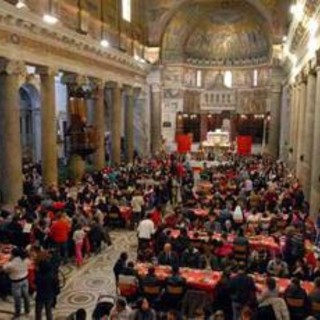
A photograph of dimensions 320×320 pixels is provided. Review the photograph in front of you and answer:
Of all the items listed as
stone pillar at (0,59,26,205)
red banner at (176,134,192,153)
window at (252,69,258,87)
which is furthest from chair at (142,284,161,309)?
window at (252,69,258,87)

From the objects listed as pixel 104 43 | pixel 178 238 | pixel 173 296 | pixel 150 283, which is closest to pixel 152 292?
pixel 150 283

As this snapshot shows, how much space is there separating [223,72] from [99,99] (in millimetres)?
17180

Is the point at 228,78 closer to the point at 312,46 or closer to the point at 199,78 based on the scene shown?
the point at 199,78

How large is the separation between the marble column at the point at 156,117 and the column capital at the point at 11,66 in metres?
17.1

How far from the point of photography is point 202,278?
8.84 m

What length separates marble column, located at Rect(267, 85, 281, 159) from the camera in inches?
1169

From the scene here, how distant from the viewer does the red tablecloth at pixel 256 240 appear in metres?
11.0

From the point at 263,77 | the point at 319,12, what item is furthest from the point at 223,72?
the point at 319,12

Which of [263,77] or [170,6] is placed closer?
[170,6]

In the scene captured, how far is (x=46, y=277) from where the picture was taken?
7.78 m

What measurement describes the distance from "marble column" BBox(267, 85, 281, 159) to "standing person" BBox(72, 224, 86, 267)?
20.7 metres

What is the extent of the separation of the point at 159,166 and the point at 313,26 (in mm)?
10975

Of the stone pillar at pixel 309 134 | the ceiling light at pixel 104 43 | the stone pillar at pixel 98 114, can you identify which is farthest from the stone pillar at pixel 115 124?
the stone pillar at pixel 309 134

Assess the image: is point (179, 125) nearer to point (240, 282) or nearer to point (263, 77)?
point (263, 77)
